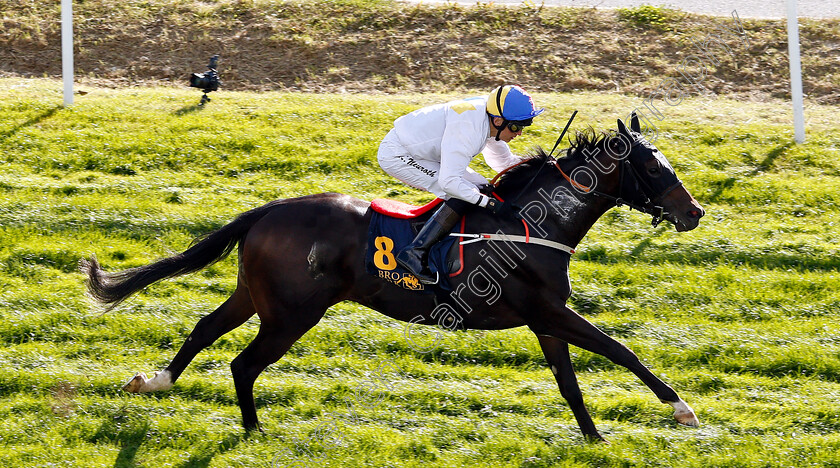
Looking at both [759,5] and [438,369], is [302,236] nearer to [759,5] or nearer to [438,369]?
[438,369]

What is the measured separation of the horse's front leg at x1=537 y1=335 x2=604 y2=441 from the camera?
6.04m

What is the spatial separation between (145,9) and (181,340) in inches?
273

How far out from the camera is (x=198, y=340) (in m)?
6.25

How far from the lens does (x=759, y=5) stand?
1276 centimetres

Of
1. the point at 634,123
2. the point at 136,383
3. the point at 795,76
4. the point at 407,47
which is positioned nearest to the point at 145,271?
the point at 136,383

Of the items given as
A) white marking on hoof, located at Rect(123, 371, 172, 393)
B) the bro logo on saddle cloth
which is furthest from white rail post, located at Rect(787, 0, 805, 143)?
white marking on hoof, located at Rect(123, 371, 172, 393)

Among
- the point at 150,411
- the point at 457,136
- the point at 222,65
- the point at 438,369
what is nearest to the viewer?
the point at 457,136

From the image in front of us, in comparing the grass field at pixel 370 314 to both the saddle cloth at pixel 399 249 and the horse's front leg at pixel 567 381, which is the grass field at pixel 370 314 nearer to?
the horse's front leg at pixel 567 381

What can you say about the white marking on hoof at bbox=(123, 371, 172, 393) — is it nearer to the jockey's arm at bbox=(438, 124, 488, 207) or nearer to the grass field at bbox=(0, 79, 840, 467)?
the grass field at bbox=(0, 79, 840, 467)

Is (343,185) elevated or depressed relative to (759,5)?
depressed

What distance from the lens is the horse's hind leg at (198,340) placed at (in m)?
6.25

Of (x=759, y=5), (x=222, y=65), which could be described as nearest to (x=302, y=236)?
(x=222, y=65)

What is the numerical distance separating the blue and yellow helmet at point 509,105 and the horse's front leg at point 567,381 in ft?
5.02

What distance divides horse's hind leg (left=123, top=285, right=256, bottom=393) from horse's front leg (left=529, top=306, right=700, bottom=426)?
2.10 m
